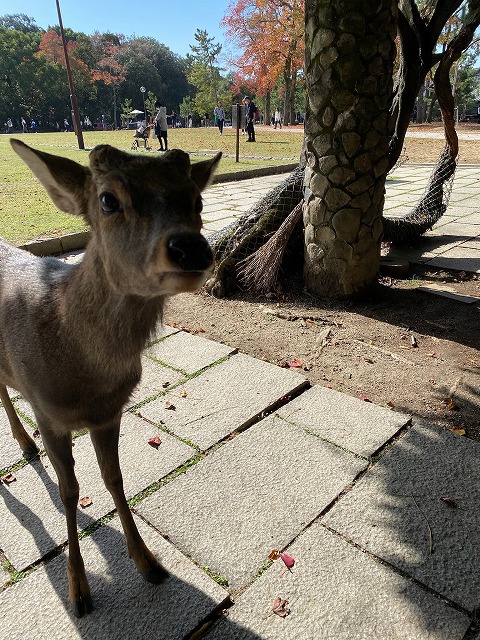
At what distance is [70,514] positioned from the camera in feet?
7.05

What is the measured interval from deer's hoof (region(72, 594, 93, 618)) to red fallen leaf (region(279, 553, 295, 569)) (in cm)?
89

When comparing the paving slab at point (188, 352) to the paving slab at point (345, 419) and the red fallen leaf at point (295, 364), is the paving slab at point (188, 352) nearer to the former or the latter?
the red fallen leaf at point (295, 364)

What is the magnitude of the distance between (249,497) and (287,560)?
44cm

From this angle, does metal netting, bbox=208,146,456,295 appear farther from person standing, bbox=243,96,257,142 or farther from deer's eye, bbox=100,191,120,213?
person standing, bbox=243,96,257,142

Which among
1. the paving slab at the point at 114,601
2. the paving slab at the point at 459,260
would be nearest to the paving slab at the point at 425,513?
the paving slab at the point at 114,601

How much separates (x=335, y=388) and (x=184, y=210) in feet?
7.62

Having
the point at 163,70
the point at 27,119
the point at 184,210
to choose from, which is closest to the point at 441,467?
the point at 184,210

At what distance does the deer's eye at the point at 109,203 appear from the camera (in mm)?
1756

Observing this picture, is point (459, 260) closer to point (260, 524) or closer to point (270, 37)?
point (260, 524)

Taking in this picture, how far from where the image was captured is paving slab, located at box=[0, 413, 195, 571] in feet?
7.66

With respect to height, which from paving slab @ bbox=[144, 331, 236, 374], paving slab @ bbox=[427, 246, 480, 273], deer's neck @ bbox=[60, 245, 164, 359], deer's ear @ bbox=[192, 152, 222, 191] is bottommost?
paving slab @ bbox=[144, 331, 236, 374]

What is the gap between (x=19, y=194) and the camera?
10.7m

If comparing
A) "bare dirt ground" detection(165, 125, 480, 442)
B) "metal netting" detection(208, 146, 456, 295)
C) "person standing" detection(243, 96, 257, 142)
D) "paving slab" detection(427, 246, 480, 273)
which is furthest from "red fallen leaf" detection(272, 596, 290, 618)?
"person standing" detection(243, 96, 257, 142)

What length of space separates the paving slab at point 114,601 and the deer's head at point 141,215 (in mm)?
1359
